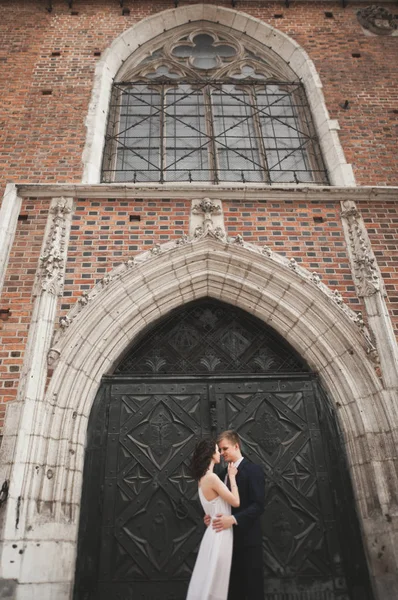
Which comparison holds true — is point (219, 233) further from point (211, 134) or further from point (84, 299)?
point (211, 134)

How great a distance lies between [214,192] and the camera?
568cm

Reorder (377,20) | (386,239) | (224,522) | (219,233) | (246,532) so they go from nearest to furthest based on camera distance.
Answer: (224,522), (246,532), (219,233), (386,239), (377,20)

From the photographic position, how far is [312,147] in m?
6.97

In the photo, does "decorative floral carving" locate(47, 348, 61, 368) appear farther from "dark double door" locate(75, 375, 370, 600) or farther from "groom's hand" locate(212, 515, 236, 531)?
"groom's hand" locate(212, 515, 236, 531)

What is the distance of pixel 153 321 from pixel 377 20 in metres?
6.85

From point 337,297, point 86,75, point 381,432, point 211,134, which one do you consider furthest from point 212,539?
point 86,75

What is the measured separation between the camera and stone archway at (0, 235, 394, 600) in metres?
3.93

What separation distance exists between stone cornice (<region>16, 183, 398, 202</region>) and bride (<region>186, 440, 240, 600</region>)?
3.38 metres

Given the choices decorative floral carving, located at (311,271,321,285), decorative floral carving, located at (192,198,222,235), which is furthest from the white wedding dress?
decorative floral carving, located at (192,198,222,235)

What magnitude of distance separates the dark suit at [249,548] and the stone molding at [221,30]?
4.29m

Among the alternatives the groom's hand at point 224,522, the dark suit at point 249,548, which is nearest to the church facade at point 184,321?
the dark suit at point 249,548

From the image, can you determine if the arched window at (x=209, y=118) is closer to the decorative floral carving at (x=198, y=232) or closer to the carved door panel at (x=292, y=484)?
the decorative floral carving at (x=198, y=232)

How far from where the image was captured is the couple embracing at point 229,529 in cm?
283

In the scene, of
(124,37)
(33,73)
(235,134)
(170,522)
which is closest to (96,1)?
(124,37)
